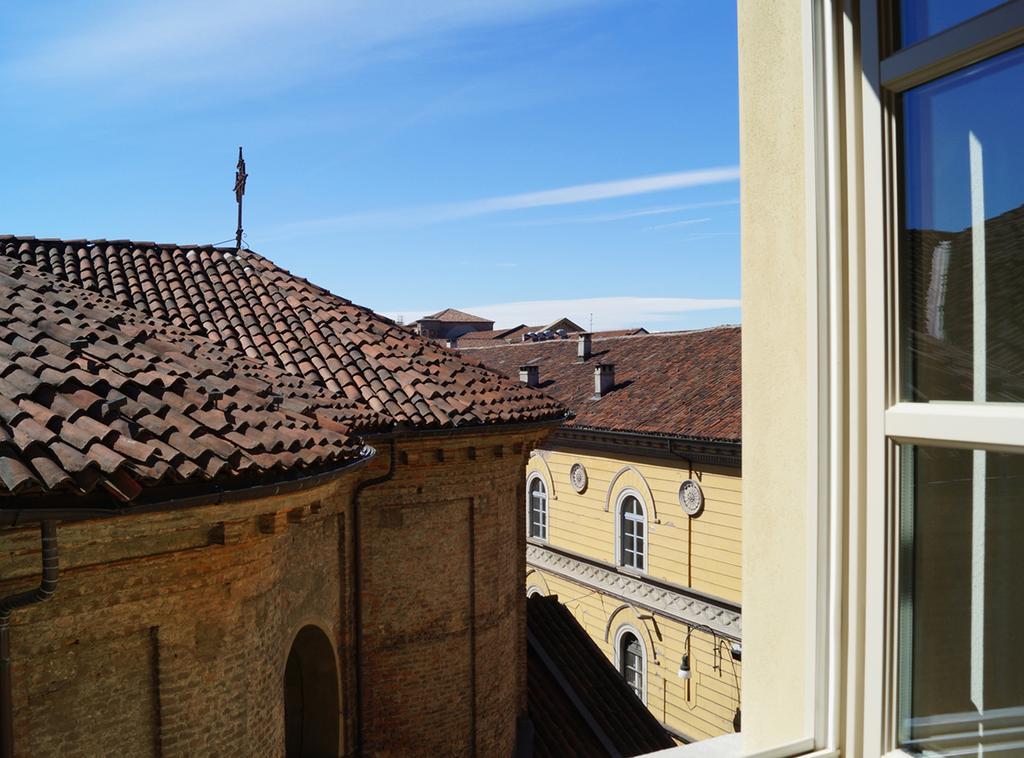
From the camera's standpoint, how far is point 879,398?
1713 millimetres

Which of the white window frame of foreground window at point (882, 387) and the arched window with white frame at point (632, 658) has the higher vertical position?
the white window frame of foreground window at point (882, 387)

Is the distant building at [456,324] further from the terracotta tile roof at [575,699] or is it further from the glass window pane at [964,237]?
the glass window pane at [964,237]

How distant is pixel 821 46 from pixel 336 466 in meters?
4.40

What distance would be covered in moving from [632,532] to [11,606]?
17.6 m

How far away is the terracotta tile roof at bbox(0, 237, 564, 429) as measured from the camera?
8641 millimetres

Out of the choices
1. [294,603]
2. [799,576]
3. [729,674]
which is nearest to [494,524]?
[294,603]

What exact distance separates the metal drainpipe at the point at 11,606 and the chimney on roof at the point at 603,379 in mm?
19412

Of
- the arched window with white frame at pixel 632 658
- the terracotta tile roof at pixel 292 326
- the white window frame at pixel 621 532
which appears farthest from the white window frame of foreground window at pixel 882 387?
the arched window with white frame at pixel 632 658

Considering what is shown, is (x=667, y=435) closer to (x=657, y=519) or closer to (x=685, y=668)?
(x=657, y=519)

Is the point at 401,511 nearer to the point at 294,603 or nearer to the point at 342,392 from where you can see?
the point at 342,392

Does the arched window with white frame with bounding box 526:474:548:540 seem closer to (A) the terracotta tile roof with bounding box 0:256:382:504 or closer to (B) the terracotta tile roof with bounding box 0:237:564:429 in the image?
(B) the terracotta tile roof with bounding box 0:237:564:429

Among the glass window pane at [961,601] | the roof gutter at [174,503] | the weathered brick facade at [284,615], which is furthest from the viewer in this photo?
the weathered brick facade at [284,615]

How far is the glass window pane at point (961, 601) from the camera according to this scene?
1453 millimetres

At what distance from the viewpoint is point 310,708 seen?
808cm
